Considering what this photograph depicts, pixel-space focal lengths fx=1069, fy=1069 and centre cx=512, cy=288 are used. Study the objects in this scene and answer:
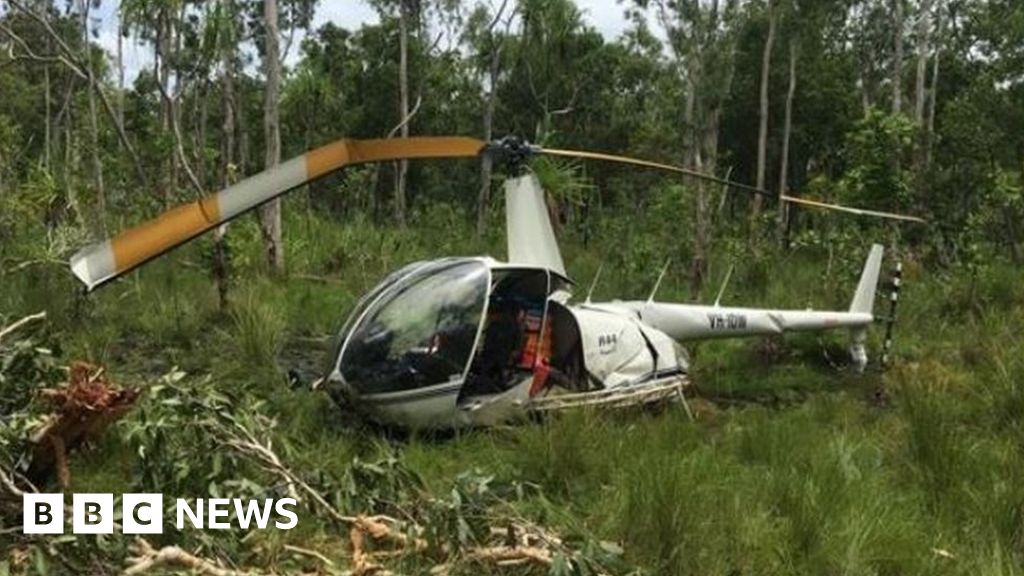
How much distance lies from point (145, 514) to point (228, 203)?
70.3 inches

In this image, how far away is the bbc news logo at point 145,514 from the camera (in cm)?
379

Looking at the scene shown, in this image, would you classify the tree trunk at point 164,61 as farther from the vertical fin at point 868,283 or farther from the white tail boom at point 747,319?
the vertical fin at point 868,283

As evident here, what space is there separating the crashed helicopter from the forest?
244 millimetres

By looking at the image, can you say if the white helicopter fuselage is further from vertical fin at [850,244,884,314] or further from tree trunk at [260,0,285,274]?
tree trunk at [260,0,285,274]

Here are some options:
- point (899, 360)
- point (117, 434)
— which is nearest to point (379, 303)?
point (117, 434)

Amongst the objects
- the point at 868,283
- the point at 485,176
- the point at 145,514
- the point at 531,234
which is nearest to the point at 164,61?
the point at 485,176

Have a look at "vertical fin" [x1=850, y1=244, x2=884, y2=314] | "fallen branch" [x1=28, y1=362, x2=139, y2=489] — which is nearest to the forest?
"fallen branch" [x1=28, y1=362, x2=139, y2=489]

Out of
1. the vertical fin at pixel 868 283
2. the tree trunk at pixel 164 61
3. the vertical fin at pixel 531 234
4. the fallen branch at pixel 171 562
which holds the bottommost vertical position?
the fallen branch at pixel 171 562

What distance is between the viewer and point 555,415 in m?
6.98

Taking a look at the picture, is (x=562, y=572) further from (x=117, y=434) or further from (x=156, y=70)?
(x=156, y=70)

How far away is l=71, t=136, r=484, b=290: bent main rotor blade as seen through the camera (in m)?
4.87

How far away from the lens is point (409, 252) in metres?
15.2

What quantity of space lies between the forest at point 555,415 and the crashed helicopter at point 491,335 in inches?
9.6

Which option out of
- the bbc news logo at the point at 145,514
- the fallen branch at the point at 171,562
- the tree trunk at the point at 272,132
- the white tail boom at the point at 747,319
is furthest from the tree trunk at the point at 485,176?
the fallen branch at the point at 171,562
